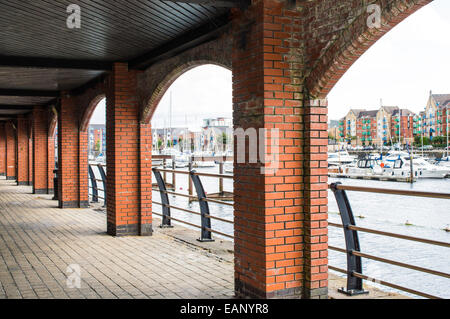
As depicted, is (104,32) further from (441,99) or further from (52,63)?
(441,99)

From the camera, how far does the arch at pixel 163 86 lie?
6.32m

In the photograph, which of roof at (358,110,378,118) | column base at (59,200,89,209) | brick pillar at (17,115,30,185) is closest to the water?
column base at (59,200,89,209)

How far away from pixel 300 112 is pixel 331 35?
73 centimetres

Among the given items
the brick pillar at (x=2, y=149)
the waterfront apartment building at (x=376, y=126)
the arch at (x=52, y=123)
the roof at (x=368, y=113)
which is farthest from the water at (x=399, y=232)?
the roof at (x=368, y=113)

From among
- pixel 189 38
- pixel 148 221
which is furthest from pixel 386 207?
pixel 189 38

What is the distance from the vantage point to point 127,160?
25.9 feet

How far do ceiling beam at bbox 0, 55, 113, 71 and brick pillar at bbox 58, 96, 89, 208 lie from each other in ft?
14.1

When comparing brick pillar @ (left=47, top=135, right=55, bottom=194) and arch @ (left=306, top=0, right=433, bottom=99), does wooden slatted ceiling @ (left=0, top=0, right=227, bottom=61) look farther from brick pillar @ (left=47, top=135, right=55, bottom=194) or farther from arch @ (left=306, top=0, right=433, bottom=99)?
brick pillar @ (left=47, top=135, right=55, bottom=194)

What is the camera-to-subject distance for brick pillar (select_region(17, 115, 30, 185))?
1877cm

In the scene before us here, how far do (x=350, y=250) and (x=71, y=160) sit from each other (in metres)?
9.13

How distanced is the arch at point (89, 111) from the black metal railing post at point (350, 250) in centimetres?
638
